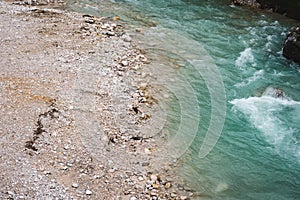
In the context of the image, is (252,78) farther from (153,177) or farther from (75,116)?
(75,116)

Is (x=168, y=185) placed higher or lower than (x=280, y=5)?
lower

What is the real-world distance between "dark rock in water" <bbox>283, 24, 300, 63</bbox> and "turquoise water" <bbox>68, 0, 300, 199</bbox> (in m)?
0.25

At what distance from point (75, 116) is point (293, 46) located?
721 centimetres

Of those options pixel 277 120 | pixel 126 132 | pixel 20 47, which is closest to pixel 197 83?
pixel 277 120

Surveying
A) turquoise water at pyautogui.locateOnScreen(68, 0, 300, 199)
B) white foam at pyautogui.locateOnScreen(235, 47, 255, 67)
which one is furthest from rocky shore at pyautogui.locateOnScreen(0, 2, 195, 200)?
white foam at pyautogui.locateOnScreen(235, 47, 255, 67)

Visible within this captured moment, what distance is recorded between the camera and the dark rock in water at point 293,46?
1059 cm

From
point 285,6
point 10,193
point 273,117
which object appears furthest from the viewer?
point 285,6

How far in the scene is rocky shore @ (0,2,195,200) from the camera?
5918 mm

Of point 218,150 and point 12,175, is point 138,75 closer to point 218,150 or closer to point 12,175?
point 218,150

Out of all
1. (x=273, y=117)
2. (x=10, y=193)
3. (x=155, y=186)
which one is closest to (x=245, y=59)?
(x=273, y=117)

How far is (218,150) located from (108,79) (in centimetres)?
326

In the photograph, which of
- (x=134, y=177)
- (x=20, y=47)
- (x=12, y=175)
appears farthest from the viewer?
(x=20, y=47)

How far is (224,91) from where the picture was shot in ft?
29.0

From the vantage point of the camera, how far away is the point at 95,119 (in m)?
7.31
